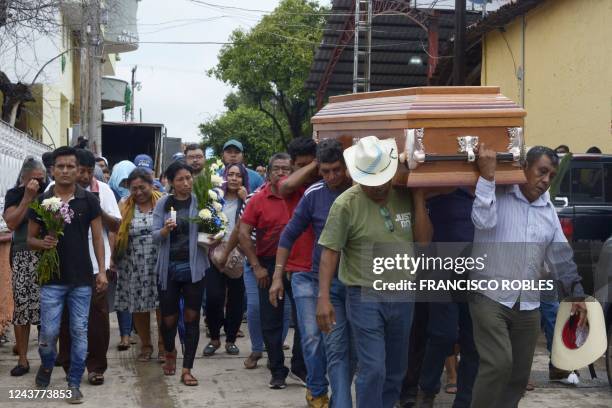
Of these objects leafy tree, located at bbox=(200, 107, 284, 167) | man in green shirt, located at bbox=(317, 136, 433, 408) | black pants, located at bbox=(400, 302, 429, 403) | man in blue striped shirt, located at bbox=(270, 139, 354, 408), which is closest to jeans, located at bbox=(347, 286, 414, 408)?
man in green shirt, located at bbox=(317, 136, 433, 408)

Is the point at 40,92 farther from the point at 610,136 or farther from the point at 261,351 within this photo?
the point at 261,351

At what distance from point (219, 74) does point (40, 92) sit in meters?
25.7

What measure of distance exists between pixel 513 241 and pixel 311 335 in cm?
182

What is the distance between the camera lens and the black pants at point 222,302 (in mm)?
9555

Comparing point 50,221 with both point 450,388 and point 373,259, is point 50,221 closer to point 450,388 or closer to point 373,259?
point 373,259

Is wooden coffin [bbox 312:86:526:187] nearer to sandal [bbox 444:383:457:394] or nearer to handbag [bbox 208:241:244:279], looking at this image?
sandal [bbox 444:383:457:394]

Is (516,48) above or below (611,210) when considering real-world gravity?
above

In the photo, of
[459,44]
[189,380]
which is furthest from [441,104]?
[459,44]

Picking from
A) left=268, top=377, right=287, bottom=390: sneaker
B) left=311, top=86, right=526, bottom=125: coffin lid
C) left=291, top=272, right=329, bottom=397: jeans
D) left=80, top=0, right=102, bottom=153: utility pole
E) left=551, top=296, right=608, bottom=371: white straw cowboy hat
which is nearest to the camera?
left=311, top=86, right=526, bottom=125: coffin lid

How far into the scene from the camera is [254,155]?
172ft

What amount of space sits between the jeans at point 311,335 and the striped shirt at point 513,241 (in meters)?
1.48

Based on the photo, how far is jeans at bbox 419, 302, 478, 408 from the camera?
6871 millimetres

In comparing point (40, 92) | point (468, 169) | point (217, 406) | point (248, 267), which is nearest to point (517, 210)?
point (468, 169)

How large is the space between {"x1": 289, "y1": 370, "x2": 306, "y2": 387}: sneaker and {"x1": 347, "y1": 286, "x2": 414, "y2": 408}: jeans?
2.28 metres
